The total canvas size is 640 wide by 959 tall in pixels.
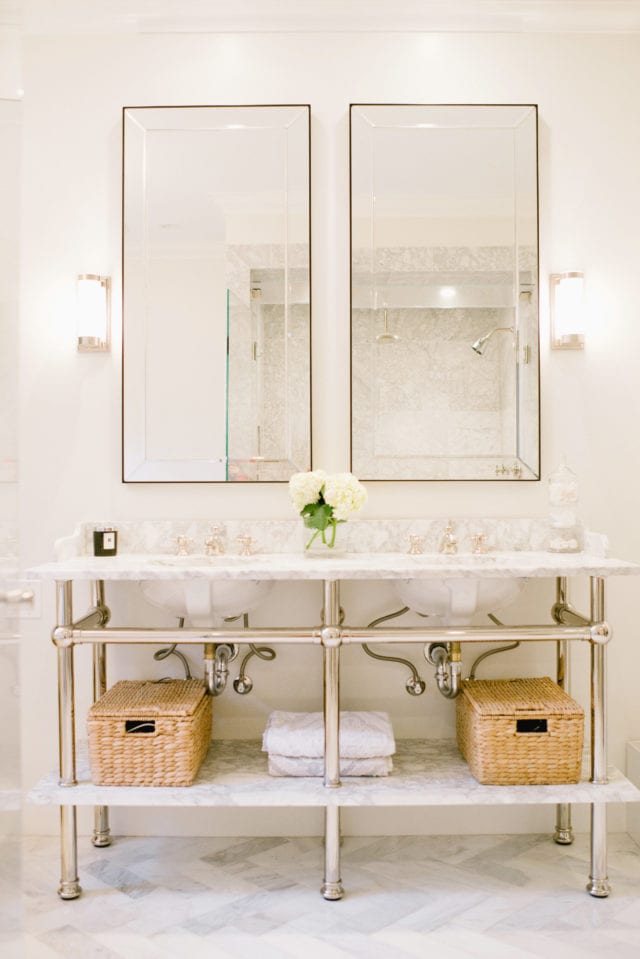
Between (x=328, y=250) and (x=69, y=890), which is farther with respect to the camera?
(x=328, y=250)

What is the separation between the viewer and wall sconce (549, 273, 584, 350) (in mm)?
2459

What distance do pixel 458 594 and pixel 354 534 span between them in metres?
0.47

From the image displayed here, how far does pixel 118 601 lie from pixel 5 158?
163 cm

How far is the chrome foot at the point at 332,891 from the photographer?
2.07 meters

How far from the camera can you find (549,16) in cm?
249

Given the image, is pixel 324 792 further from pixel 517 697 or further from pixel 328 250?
pixel 328 250

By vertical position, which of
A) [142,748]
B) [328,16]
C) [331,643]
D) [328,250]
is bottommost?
[142,748]

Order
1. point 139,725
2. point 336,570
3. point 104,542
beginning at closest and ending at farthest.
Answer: point 336,570 → point 139,725 → point 104,542

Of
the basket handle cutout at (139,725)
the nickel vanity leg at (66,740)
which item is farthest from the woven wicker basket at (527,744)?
the nickel vanity leg at (66,740)

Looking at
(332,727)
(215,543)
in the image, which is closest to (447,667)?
(332,727)

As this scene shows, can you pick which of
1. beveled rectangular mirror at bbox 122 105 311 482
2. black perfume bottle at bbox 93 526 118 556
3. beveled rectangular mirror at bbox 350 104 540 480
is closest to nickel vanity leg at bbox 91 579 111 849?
black perfume bottle at bbox 93 526 118 556

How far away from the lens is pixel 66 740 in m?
2.06

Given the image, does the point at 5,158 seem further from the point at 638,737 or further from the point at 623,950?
the point at 638,737

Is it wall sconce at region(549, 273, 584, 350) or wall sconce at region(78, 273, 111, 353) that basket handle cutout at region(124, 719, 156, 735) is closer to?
wall sconce at region(78, 273, 111, 353)
